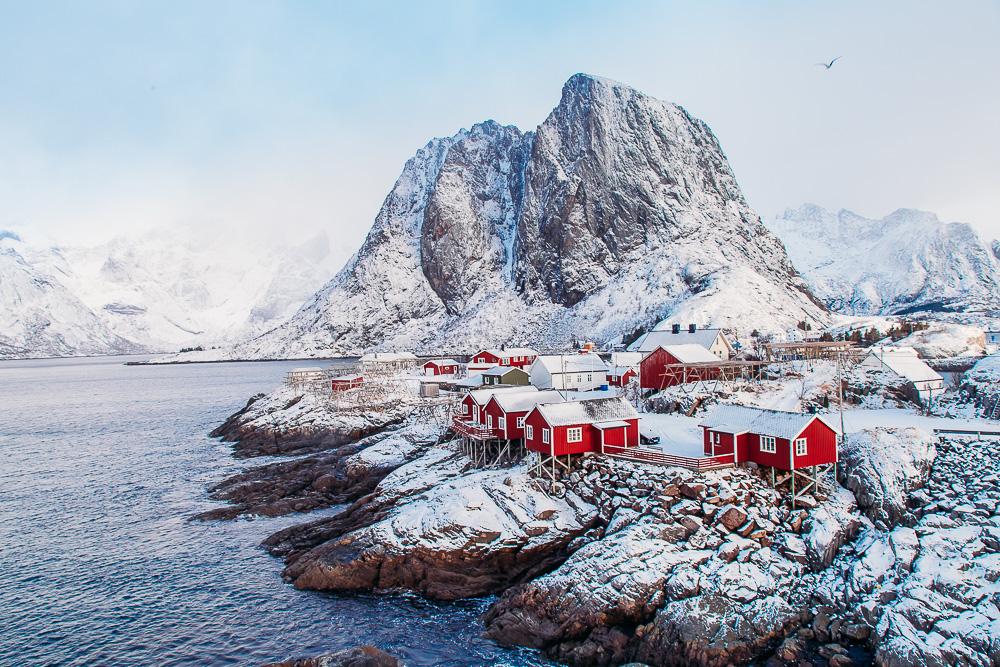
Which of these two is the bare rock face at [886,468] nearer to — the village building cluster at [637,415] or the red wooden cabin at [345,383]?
the village building cluster at [637,415]

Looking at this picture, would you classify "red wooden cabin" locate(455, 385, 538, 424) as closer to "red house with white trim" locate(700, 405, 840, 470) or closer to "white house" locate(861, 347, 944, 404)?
"red house with white trim" locate(700, 405, 840, 470)

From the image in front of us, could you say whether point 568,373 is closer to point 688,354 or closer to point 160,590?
point 688,354

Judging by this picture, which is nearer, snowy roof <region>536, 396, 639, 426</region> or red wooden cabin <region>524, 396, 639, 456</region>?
red wooden cabin <region>524, 396, 639, 456</region>

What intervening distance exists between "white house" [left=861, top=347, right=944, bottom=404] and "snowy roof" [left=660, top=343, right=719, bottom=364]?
12063 millimetres

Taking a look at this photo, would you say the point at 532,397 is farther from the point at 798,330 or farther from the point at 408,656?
the point at 798,330

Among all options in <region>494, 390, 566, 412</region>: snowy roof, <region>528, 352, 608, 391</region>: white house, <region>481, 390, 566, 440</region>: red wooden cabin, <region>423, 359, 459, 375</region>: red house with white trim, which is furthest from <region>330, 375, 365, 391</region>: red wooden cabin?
<region>494, 390, 566, 412</region>: snowy roof

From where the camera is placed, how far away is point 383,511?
113ft

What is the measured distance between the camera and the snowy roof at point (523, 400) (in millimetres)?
40438

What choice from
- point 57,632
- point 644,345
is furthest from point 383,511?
point 644,345

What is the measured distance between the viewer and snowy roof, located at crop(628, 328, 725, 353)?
67.7 m

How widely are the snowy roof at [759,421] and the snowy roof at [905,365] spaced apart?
20.2m

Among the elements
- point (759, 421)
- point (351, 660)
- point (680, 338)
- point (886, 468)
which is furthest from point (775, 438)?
point (680, 338)

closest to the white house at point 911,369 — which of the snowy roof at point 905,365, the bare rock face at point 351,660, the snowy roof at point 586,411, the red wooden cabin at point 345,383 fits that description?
the snowy roof at point 905,365

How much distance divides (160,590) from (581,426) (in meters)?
21.8
